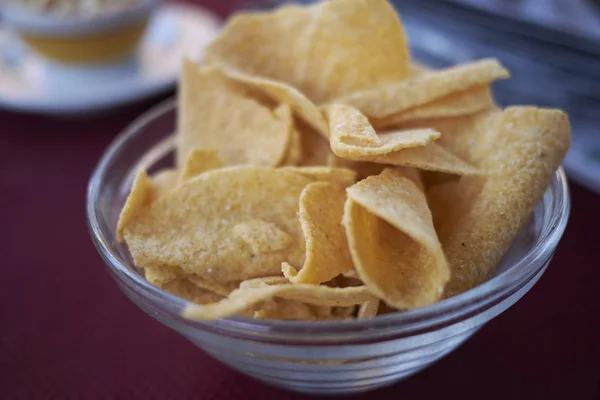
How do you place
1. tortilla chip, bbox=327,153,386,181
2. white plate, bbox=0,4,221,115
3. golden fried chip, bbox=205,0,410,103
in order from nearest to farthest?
1. tortilla chip, bbox=327,153,386,181
2. golden fried chip, bbox=205,0,410,103
3. white plate, bbox=0,4,221,115

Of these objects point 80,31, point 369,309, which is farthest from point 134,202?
point 80,31

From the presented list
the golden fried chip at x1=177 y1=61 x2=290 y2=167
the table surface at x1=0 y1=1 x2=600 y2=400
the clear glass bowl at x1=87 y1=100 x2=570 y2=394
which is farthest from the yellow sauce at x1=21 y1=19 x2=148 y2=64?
the clear glass bowl at x1=87 y1=100 x2=570 y2=394

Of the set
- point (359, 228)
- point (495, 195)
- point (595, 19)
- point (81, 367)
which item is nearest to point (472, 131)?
point (495, 195)

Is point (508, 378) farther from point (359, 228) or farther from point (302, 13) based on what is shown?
point (302, 13)

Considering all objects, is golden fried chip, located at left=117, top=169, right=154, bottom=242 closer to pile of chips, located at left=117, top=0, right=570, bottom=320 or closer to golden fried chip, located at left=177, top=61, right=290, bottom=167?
pile of chips, located at left=117, top=0, right=570, bottom=320

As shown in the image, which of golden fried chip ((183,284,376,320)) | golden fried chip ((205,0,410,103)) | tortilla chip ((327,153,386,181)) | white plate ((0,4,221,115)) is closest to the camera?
golden fried chip ((183,284,376,320))

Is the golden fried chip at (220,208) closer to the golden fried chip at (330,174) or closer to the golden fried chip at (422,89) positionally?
the golden fried chip at (330,174)
